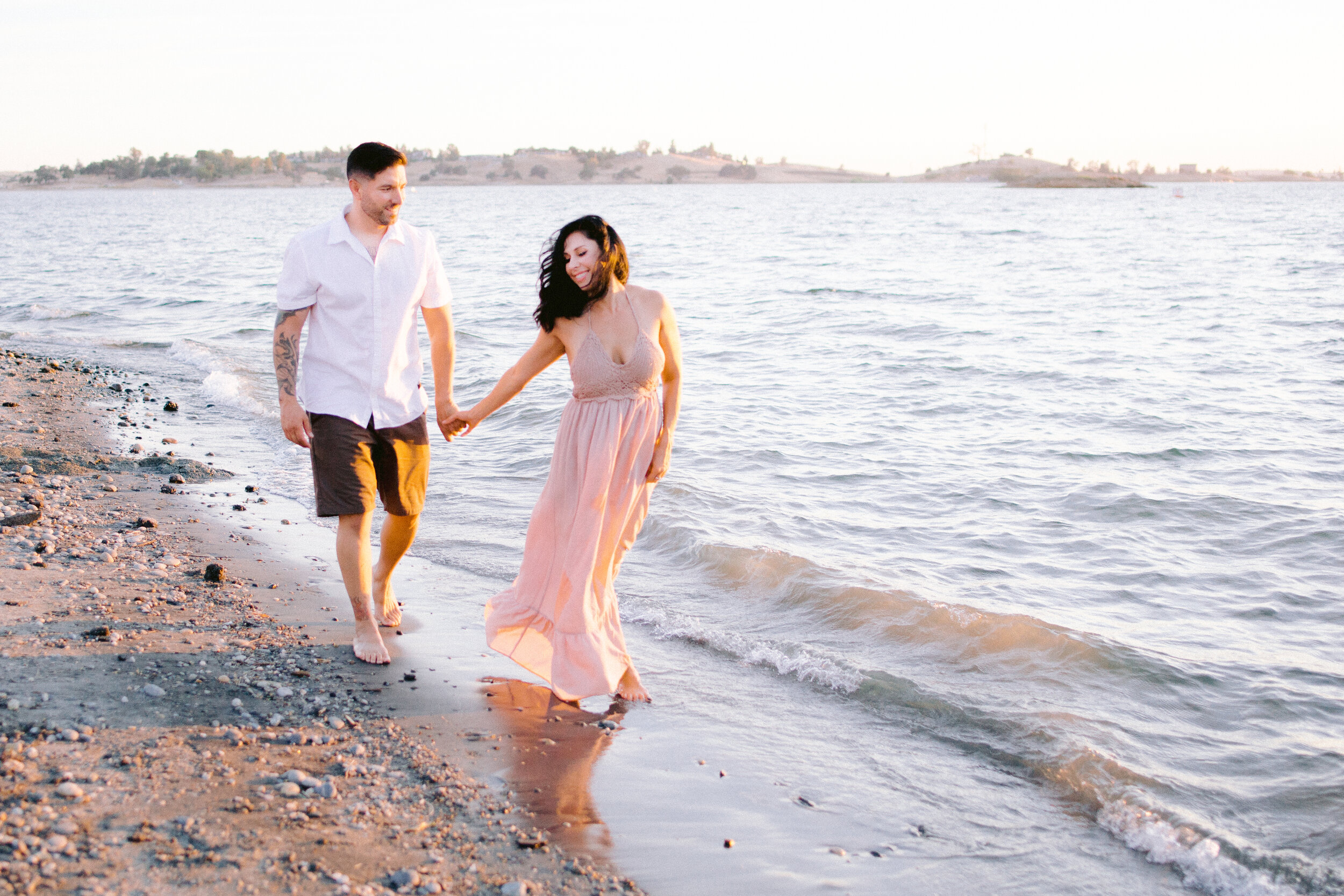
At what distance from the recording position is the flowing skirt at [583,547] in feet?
13.5

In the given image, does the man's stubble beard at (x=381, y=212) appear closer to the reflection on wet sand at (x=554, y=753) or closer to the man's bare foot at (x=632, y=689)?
the reflection on wet sand at (x=554, y=753)

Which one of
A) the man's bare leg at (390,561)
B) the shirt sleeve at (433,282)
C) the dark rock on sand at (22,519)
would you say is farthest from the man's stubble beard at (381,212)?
the dark rock on sand at (22,519)

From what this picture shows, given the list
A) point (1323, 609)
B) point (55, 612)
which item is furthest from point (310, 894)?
point (1323, 609)

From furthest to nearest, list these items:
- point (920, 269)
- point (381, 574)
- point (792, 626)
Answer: point (920, 269) → point (792, 626) → point (381, 574)

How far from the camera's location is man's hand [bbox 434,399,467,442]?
4562 mm

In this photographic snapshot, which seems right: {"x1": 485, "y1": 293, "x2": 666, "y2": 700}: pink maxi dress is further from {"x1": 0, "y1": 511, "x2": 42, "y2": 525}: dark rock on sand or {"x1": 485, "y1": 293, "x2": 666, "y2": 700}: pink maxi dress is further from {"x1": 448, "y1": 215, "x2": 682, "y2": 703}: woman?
{"x1": 0, "y1": 511, "x2": 42, "y2": 525}: dark rock on sand

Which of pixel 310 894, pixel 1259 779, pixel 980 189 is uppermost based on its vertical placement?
pixel 980 189

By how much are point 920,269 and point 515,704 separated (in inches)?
1076

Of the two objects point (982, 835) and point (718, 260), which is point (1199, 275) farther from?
point (982, 835)

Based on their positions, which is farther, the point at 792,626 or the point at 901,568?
the point at 901,568

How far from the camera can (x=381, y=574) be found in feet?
16.4

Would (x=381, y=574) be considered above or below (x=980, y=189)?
below

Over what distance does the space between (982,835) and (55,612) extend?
13.0 ft

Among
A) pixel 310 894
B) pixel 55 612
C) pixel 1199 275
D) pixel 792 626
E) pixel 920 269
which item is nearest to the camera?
pixel 310 894
